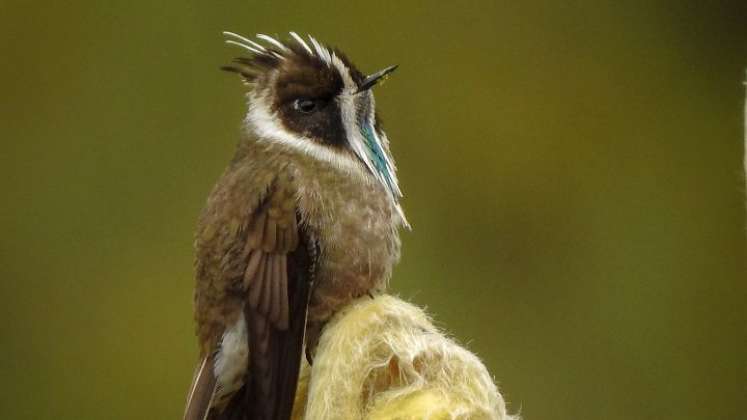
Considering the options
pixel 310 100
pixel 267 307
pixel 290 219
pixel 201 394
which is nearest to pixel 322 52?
pixel 310 100

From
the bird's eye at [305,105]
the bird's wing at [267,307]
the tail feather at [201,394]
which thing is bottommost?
the tail feather at [201,394]

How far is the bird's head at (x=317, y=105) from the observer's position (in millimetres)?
1143

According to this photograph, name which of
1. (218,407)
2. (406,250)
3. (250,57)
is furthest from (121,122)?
(218,407)

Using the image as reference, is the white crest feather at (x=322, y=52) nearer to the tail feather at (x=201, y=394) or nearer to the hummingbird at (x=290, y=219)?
the hummingbird at (x=290, y=219)

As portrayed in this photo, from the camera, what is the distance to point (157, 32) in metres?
1.76

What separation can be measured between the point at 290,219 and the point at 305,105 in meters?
0.14

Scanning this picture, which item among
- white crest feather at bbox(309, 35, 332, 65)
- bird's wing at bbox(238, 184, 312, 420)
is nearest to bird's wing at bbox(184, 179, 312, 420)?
bird's wing at bbox(238, 184, 312, 420)

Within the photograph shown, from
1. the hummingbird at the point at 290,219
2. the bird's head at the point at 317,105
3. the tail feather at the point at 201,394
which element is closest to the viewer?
the tail feather at the point at 201,394

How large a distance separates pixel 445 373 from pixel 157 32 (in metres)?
1.17

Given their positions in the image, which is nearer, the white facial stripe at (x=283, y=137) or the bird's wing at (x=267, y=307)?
the bird's wing at (x=267, y=307)

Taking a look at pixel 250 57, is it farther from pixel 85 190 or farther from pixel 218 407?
pixel 85 190

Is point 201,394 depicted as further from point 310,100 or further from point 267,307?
point 310,100

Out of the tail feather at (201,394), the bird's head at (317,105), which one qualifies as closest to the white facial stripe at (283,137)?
the bird's head at (317,105)

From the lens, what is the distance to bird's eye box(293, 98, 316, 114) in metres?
1.18
